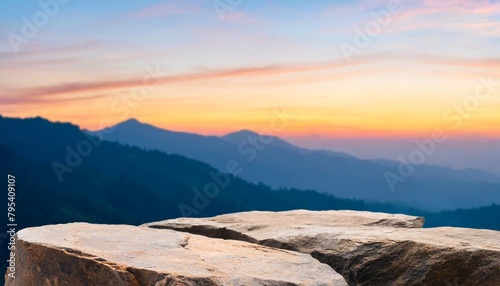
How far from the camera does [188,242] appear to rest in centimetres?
695

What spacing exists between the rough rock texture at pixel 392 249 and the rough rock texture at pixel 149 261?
60 cm

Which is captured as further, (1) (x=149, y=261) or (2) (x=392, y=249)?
(2) (x=392, y=249)

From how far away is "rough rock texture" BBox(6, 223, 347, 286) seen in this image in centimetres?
551

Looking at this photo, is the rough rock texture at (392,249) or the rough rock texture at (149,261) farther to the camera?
the rough rock texture at (392,249)

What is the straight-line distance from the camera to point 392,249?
23.6ft

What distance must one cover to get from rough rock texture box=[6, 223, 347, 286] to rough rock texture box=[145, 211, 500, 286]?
1.98 ft

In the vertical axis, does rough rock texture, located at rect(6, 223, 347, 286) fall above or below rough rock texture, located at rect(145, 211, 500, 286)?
below

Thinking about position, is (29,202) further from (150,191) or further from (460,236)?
(460,236)

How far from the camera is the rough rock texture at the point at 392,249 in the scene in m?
6.96

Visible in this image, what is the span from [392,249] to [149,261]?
301cm

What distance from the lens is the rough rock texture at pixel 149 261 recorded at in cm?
551

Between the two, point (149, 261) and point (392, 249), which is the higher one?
point (392, 249)

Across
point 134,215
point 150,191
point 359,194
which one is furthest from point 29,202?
point 359,194

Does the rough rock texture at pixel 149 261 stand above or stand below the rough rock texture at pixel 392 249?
below
